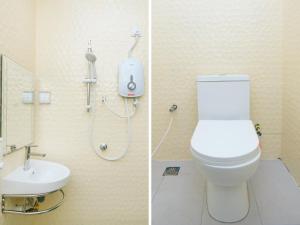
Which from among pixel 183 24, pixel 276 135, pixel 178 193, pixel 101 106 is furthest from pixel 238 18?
pixel 178 193

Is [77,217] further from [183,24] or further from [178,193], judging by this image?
[183,24]

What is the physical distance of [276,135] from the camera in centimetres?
184

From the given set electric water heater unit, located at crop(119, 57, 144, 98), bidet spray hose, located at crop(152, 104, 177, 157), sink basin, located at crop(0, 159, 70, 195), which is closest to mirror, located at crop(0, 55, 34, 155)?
sink basin, located at crop(0, 159, 70, 195)

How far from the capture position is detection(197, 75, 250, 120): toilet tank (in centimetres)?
163

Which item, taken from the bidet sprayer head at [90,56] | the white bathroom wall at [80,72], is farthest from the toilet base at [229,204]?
the bidet sprayer head at [90,56]

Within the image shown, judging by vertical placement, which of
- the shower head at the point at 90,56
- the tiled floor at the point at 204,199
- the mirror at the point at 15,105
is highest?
the shower head at the point at 90,56

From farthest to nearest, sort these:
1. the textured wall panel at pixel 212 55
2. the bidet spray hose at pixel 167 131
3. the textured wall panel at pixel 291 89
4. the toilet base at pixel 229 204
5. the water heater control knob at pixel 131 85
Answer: the bidet spray hose at pixel 167 131 < the textured wall panel at pixel 212 55 < the textured wall panel at pixel 291 89 < the water heater control knob at pixel 131 85 < the toilet base at pixel 229 204

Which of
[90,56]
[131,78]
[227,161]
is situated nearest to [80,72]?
[90,56]

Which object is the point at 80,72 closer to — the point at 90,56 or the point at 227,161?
the point at 90,56

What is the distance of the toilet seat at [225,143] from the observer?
3.55 ft

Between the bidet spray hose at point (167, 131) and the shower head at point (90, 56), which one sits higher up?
the shower head at point (90, 56)

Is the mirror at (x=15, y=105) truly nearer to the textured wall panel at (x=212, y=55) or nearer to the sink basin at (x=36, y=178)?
the sink basin at (x=36, y=178)

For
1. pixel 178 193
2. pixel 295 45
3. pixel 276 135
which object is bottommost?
pixel 178 193

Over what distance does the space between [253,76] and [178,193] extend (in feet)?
3.20
